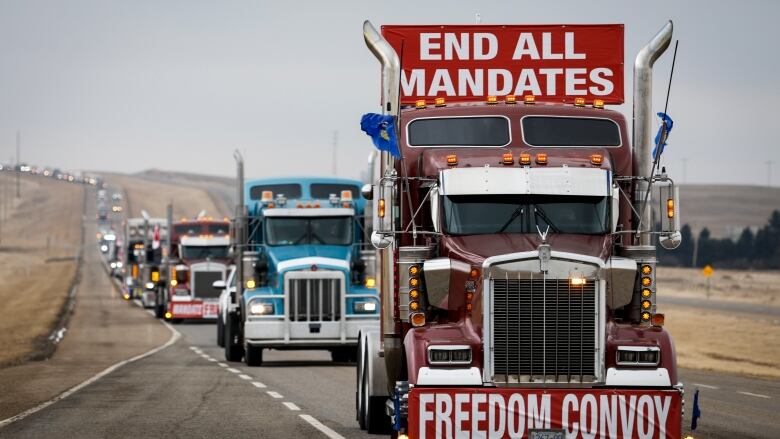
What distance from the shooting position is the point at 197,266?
181 feet

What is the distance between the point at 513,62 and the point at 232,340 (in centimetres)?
1766

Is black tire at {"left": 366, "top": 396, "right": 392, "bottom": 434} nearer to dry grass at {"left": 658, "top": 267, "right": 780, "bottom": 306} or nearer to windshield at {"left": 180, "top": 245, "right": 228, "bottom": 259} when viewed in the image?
windshield at {"left": 180, "top": 245, "right": 228, "bottom": 259}

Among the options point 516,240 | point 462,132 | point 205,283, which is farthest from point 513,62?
point 205,283

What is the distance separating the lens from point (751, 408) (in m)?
20.9

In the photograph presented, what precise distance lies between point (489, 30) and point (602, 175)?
3592 mm

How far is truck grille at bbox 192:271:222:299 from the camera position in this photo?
55.3m

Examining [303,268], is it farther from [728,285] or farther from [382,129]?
[728,285]

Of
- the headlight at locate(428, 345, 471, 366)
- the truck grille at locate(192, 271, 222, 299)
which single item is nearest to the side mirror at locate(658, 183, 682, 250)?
the headlight at locate(428, 345, 471, 366)

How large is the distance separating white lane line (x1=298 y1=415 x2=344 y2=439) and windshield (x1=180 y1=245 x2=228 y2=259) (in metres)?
36.2

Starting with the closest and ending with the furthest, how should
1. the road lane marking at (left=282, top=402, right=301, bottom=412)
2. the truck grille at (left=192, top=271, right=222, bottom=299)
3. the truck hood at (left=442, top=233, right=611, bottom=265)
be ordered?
Result: the truck hood at (left=442, top=233, right=611, bottom=265) < the road lane marking at (left=282, top=402, right=301, bottom=412) < the truck grille at (left=192, top=271, right=222, bottom=299)

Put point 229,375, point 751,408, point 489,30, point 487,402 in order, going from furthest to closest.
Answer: point 229,375
point 751,408
point 489,30
point 487,402

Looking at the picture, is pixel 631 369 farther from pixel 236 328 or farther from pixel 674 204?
pixel 236 328

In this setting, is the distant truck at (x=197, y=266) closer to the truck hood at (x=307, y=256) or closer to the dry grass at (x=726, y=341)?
the dry grass at (x=726, y=341)

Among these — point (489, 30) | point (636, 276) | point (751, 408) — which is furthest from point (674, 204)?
point (751, 408)
